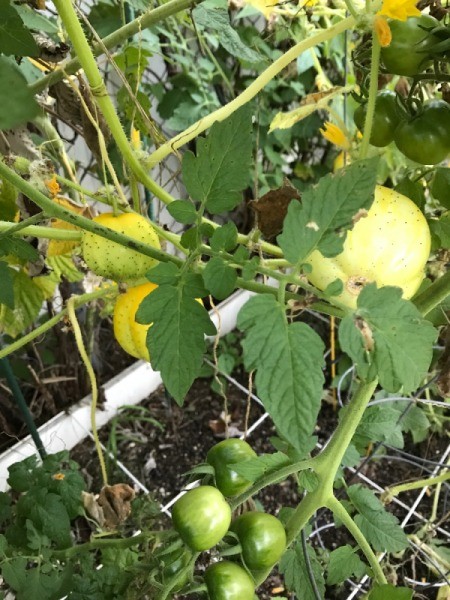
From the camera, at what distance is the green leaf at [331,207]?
1.24 feet

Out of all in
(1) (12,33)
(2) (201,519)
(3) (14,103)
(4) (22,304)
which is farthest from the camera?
(4) (22,304)

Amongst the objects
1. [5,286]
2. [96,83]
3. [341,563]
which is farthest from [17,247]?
[341,563]

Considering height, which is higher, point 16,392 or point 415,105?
point 415,105

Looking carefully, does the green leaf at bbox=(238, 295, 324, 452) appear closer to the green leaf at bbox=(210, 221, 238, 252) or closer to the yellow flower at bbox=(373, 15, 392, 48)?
the green leaf at bbox=(210, 221, 238, 252)

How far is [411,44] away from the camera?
43 centimetres

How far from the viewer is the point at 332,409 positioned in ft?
4.73

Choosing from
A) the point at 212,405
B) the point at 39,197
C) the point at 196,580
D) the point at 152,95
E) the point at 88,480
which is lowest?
the point at 212,405

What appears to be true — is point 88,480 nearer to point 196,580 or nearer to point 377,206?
point 196,580

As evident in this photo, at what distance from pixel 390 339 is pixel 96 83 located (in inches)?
13.0

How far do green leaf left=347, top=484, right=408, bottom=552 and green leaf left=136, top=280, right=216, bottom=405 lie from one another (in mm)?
332

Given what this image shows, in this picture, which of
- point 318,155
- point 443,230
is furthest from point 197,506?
point 318,155

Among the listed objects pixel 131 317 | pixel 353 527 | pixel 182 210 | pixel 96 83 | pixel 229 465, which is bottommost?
pixel 353 527

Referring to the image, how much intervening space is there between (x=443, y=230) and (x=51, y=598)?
58 cm

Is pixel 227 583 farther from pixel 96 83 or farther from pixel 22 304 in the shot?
pixel 22 304
